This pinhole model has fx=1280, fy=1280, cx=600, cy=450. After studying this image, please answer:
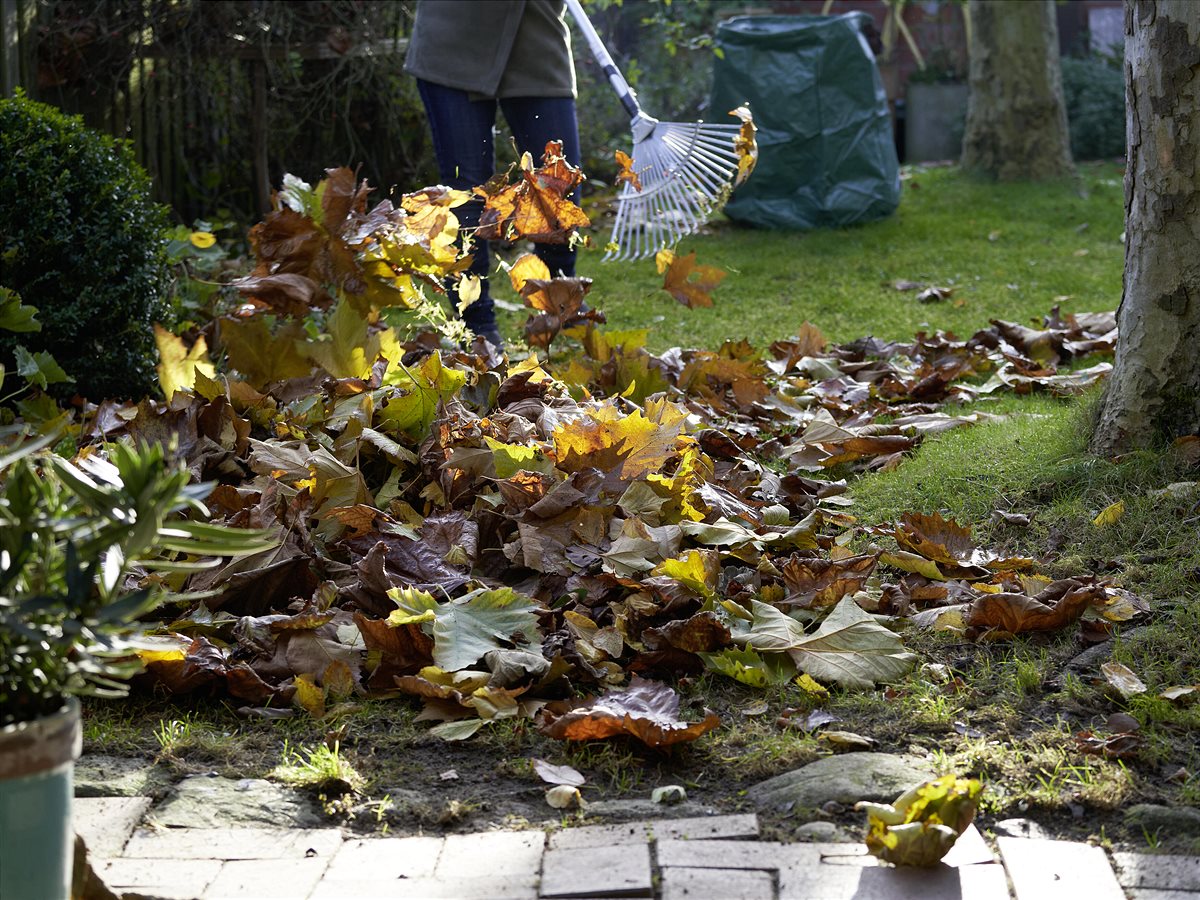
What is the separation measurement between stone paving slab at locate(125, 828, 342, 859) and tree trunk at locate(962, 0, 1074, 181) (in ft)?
28.1

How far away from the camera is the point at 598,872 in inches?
70.9

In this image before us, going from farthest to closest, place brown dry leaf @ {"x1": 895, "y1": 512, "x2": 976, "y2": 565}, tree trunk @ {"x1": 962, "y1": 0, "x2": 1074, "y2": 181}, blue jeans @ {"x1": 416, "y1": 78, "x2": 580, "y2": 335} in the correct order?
tree trunk @ {"x1": 962, "y1": 0, "x2": 1074, "y2": 181} < blue jeans @ {"x1": 416, "y1": 78, "x2": 580, "y2": 335} < brown dry leaf @ {"x1": 895, "y1": 512, "x2": 976, "y2": 565}

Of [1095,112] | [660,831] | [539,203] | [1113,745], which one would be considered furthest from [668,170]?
[1095,112]

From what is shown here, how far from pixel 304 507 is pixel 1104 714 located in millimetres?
1758

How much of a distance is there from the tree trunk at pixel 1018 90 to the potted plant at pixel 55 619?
29.0 ft

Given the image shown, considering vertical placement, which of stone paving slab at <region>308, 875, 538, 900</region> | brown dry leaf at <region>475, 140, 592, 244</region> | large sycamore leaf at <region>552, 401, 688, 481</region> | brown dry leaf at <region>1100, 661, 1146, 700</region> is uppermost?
brown dry leaf at <region>475, 140, 592, 244</region>

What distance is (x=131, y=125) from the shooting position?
7.62 meters

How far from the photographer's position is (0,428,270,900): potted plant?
1413mm

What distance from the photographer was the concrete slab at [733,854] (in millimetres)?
1813

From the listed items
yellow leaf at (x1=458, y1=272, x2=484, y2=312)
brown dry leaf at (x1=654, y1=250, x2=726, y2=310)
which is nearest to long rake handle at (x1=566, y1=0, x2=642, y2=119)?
brown dry leaf at (x1=654, y1=250, x2=726, y2=310)

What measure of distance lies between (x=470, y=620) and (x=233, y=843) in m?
0.73

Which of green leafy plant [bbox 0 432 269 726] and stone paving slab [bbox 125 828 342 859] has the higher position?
green leafy plant [bbox 0 432 269 726]

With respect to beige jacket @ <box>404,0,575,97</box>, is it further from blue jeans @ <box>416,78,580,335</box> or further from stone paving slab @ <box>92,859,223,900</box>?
stone paving slab @ <box>92,859,223,900</box>

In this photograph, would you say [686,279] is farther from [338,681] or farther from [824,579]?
[338,681]
